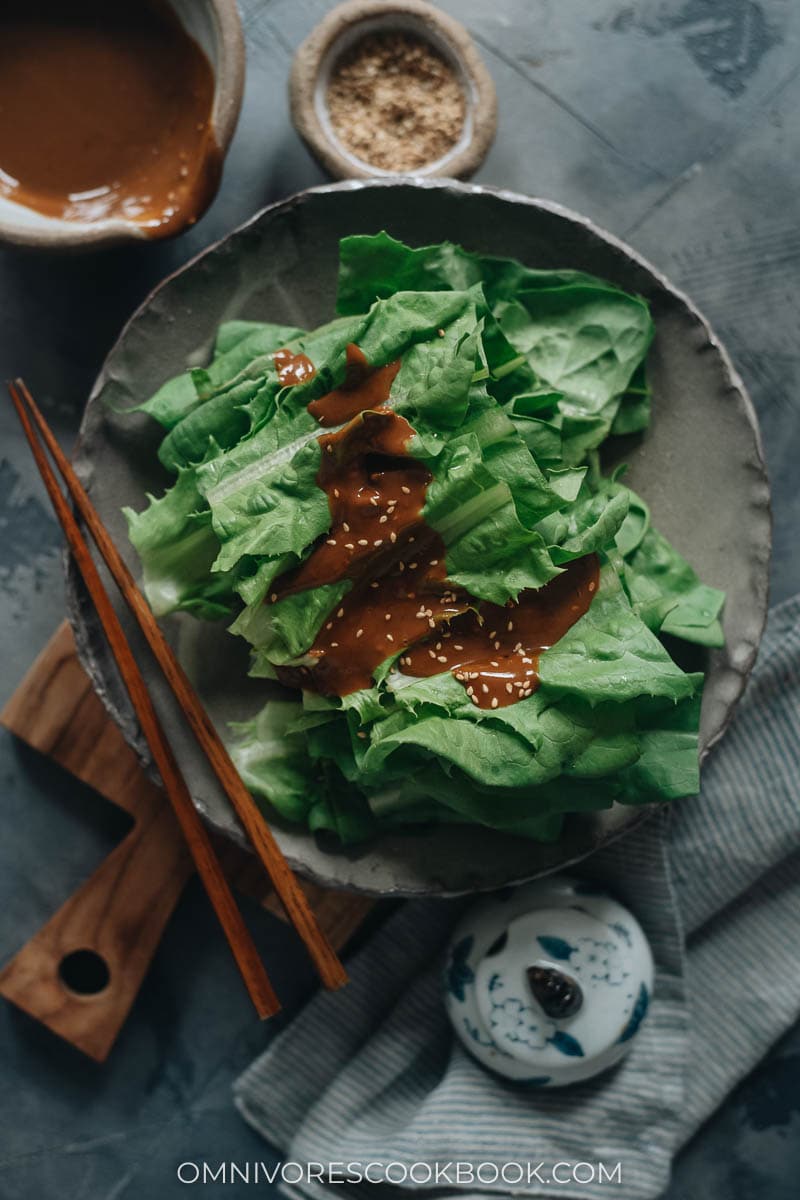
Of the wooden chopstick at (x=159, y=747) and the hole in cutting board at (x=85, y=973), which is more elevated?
the wooden chopstick at (x=159, y=747)

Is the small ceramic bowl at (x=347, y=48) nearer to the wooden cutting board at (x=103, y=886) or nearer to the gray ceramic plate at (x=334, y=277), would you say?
the gray ceramic plate at (x=334, y=277)

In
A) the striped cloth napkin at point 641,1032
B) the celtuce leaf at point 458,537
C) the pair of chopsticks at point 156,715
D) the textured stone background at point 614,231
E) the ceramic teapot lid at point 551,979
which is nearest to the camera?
the celtuce leaf at point 458,537

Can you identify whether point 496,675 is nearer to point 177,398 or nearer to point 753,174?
point 177,398

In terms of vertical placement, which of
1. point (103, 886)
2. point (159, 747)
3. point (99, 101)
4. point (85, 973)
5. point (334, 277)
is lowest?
point (85, 973)

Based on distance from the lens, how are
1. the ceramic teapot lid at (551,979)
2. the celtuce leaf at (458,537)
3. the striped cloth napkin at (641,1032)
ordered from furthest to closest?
1. the striped cloth napkin at (641,1032)
2. the ceramic teapot lid at (551,979)
3. the celtuce leaf at (458,537)

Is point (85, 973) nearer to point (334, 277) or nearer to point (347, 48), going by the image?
point (334, 277)

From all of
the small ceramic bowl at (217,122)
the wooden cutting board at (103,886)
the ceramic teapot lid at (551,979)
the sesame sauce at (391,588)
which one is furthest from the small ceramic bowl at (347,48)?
the ceramic teapot lid at (551,979)

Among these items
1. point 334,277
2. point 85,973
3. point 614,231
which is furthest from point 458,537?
point 85,973

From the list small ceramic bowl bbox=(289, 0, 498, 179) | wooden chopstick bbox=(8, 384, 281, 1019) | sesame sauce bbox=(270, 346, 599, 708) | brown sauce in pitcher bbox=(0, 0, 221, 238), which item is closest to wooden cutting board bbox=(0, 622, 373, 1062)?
wooden chopstick bbox=(8, 384, 281, 1019)
